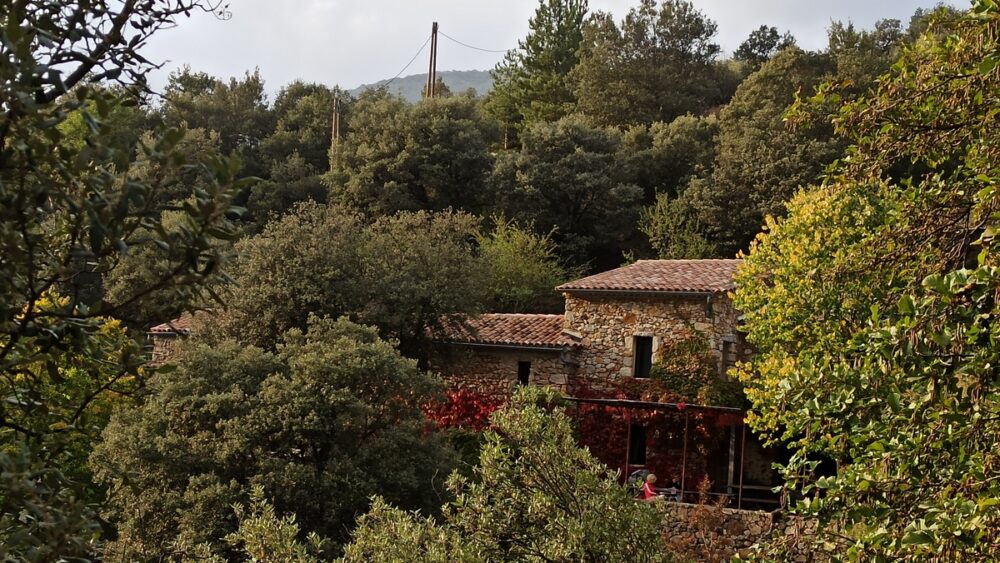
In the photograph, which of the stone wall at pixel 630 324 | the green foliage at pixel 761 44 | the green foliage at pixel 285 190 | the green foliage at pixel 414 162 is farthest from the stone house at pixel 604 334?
the green foliage at pixel 761 44

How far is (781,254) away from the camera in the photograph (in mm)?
16953

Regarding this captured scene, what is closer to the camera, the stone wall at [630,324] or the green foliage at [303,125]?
the stone wall at [630,324]

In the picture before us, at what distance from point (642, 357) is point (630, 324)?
0.90 m

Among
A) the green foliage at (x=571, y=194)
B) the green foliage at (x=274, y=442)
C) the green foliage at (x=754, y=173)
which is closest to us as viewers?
the green foliage at (x=274, y=442)

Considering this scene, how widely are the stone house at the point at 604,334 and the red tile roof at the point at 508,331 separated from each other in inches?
1.0

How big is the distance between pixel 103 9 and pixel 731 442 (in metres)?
19.9

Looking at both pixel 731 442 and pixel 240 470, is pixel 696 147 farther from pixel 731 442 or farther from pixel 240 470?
pixel 240 470

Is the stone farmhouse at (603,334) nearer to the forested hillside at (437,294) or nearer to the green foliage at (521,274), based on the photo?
the forested hillside at (437,294)

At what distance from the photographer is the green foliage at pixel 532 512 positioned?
23.9ft

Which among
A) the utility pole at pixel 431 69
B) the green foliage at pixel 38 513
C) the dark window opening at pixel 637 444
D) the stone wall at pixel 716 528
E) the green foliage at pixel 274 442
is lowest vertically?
the stone wall at pixel 716 528

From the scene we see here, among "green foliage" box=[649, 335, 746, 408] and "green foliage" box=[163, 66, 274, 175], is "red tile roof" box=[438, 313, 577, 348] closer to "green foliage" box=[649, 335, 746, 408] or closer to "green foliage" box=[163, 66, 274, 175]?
"green foliage" box=[649, 335, 746, 408]

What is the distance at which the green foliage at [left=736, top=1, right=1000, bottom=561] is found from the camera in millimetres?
4449

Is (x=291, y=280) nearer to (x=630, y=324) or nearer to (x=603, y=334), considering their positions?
(x=603, y=334)

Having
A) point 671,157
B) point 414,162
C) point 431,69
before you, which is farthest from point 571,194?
point 431,69
